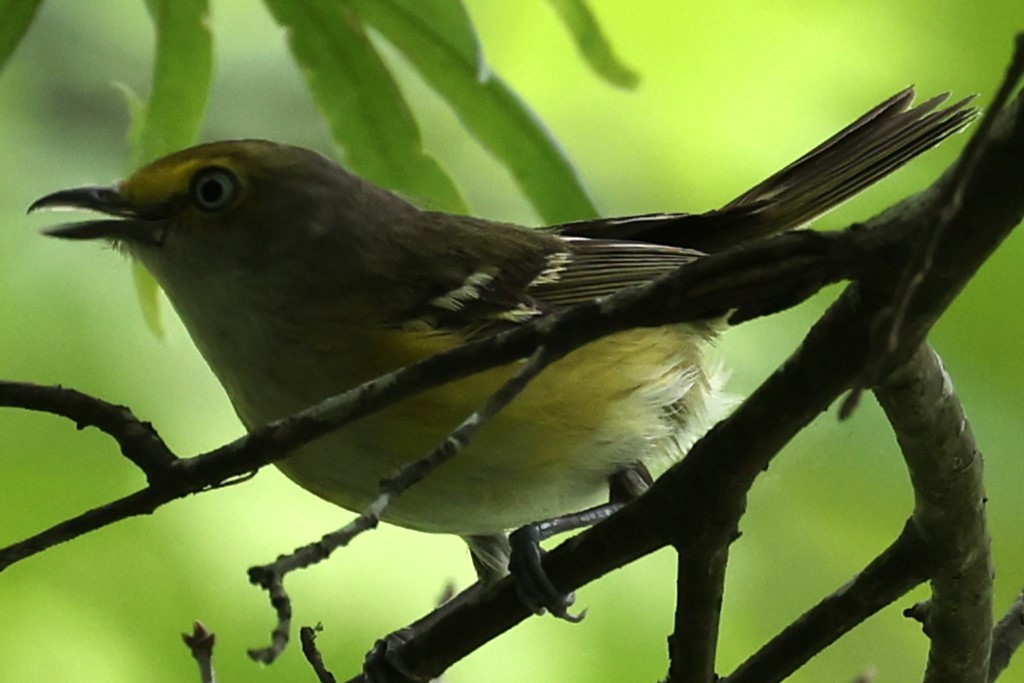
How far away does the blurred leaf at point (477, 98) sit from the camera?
2.03 meters

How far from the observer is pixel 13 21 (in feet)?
6.24

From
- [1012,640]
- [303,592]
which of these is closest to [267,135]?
[303,592]

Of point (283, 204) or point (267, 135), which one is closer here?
point (283, 204)

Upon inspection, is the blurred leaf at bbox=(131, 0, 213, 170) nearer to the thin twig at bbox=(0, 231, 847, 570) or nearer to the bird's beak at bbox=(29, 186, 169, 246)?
the bird's beak at bbox=(29, 186, 169, 246)

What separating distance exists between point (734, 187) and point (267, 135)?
1267 mm

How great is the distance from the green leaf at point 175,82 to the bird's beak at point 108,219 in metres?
0.29

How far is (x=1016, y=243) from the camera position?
3.40 meters

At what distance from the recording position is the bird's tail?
1.96 m

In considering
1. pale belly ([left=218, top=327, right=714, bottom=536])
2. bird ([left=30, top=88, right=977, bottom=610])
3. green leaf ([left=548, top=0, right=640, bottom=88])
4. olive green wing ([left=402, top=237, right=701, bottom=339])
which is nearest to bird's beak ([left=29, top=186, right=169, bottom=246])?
bird ([left=30, top=88, right=977, bottom=610])

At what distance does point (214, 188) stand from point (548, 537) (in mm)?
699

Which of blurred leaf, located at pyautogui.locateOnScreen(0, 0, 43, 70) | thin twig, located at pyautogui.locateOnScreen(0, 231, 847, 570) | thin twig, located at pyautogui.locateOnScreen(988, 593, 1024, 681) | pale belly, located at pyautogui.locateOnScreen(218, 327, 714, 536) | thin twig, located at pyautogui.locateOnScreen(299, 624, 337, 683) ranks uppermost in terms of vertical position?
blurred leaf, located at pyautogui.locateOnScreen(0, 0, 43, 70)

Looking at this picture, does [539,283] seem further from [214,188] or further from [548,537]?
[214,188]

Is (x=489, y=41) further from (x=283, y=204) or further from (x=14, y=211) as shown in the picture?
(x=283, y=204)

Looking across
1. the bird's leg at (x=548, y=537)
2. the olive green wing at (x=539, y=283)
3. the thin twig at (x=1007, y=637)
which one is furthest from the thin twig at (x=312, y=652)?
the thin twig at (x=1007, y=637)
